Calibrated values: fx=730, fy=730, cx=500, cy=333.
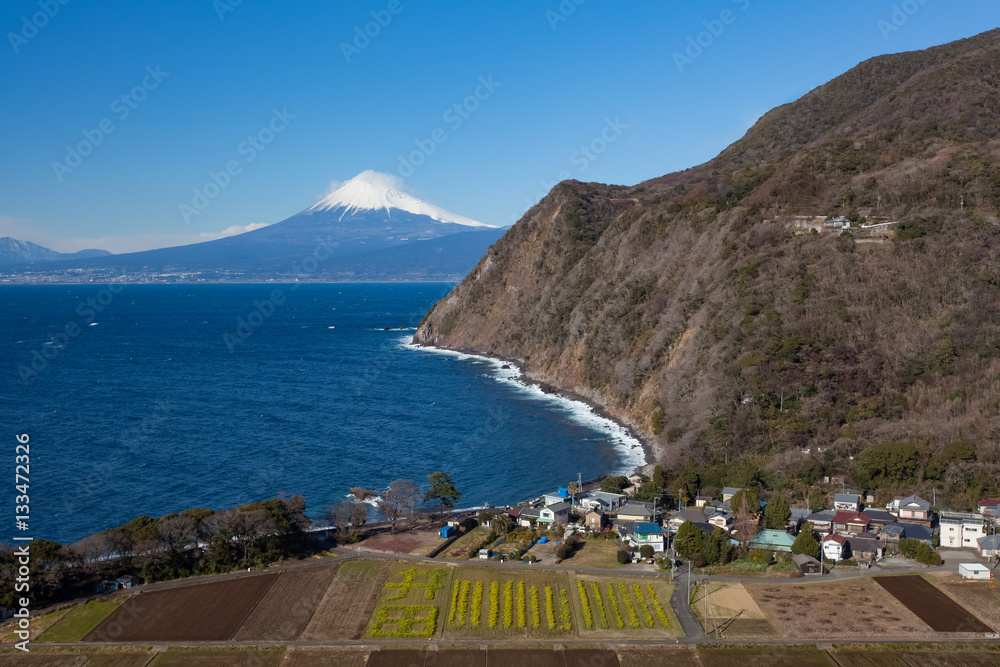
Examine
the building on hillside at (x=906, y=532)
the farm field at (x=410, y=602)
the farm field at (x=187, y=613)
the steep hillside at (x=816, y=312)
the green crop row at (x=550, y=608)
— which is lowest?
the green crop row at (x=550, y=608)

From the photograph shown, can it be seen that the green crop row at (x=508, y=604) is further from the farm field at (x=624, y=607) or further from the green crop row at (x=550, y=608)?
the farm field at (x=624, y=607)

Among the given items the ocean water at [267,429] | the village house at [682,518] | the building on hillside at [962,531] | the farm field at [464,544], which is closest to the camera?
the building on hillside at [962,531]

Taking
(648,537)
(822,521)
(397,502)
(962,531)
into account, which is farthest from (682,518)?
(397,502)

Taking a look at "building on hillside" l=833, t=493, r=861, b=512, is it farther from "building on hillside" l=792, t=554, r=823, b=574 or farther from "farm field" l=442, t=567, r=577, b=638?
"farm field" l=442, t=567, r=577, b=638

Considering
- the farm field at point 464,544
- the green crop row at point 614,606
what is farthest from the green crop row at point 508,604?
the green crop row at point 614,606

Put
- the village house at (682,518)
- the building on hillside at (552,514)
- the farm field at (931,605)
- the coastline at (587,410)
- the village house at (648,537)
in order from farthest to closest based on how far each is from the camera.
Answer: the coastline at (587,410) < the building on hillside at (552,514) < the village house at (682,518) < the village house at (648,537) < the farm field at (931,605)

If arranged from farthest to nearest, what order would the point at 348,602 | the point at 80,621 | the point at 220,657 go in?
the point at 348,602 < the point at 80,621 < the point at 220,657

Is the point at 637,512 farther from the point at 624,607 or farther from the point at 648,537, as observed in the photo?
the point at 624,607
